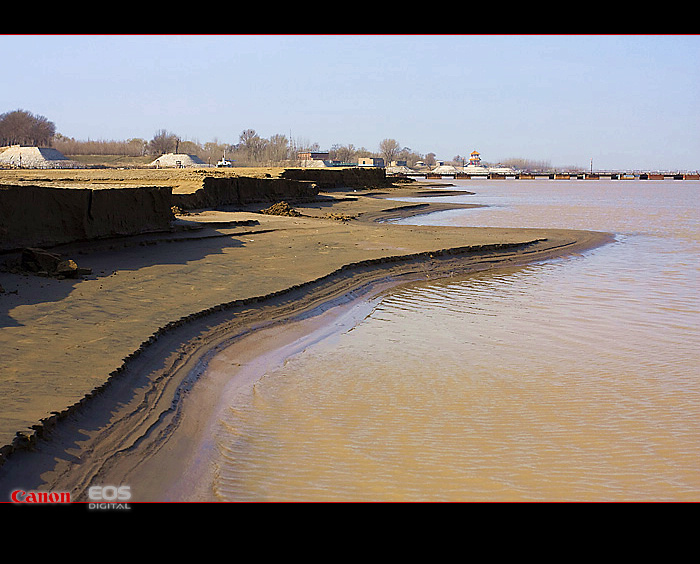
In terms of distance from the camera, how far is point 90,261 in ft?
33.4

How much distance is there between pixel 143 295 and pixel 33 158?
56.8 metres

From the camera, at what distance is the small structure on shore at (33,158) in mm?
56281

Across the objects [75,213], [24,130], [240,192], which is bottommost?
[75,213]

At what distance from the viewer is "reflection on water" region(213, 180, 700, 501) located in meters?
4.35

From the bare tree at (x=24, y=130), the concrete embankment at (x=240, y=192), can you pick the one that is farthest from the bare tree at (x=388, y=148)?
the concrete embankment at (x=240, y=192)

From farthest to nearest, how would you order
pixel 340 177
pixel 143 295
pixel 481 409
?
pixel 340 177
pixel 143 295
pixel 481 409

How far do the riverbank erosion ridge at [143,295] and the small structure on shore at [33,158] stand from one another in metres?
43.4

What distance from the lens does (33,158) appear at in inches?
2263

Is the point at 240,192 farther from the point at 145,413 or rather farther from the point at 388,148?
the point at 388,148

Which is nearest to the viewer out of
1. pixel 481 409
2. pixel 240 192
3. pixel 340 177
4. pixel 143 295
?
pixel 481 409

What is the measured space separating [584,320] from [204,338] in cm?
561

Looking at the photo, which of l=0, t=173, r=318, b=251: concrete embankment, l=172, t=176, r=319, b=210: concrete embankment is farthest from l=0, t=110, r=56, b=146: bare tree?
l=0, t=173, r=318, b=251: concrete embankment

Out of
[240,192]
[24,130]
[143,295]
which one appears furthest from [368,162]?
[143,295]

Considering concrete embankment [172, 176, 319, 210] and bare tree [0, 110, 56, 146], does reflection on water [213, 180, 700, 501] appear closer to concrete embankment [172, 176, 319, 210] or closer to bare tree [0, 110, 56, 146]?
concrete embankment [172, 176, 319, 210]
